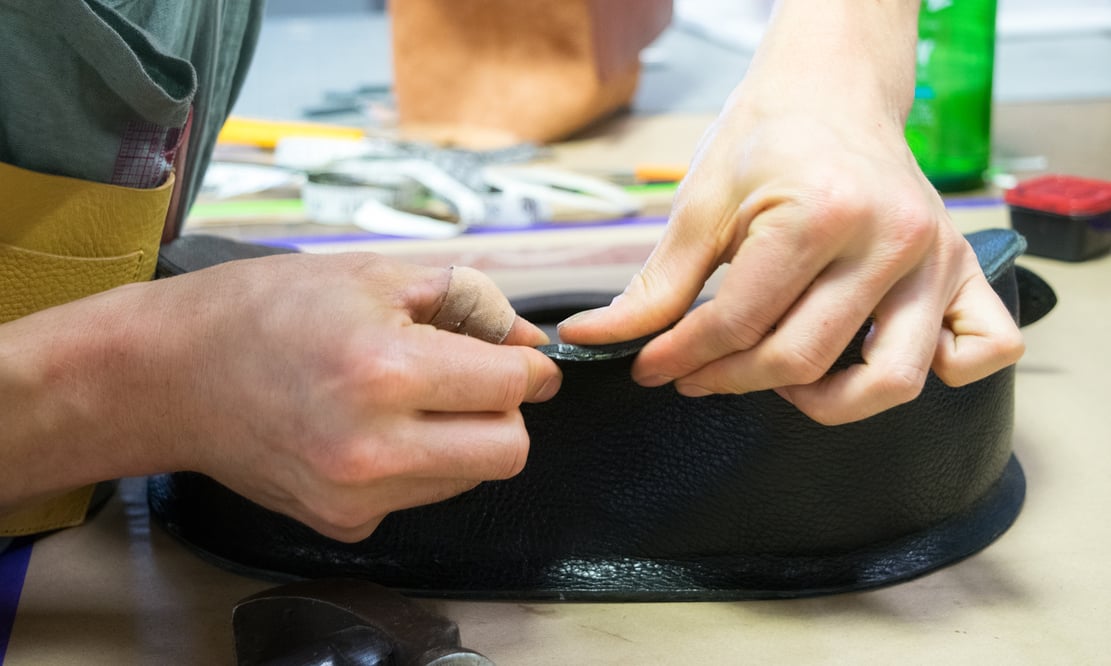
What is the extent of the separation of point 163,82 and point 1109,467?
2.23ft

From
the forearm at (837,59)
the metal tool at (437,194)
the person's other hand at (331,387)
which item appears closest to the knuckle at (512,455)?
the person's other hand at (331,387)

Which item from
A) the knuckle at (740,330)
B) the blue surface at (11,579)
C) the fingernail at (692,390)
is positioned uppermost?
the knuckle at (740,330)

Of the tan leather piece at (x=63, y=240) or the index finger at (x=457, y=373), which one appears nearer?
the index finger at (x=457, y=373)

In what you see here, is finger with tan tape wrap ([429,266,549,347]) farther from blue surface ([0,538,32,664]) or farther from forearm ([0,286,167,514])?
blue surface ([0,538,32,664])

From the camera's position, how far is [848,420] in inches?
22.2

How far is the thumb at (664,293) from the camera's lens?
58 centimetres

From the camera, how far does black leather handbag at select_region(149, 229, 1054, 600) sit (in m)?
0.62

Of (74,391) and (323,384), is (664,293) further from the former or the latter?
(74,391)

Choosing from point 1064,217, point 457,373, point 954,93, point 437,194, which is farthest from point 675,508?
point 954,93

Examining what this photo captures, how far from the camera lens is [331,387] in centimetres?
50

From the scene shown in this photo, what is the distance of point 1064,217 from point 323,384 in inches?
35.9

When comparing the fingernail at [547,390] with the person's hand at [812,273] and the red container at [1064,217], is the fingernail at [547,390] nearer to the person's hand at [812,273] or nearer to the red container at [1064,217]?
the person's hand at [812,273]

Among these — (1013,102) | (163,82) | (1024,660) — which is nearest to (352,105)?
(1013,102)

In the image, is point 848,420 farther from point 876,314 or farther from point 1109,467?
point 1109,467
